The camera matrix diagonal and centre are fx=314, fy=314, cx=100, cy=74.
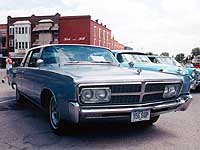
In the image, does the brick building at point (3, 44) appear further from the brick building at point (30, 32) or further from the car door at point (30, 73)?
the car door at point (30, 73)

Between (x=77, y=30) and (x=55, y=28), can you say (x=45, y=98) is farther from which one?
(x=55, y=28)

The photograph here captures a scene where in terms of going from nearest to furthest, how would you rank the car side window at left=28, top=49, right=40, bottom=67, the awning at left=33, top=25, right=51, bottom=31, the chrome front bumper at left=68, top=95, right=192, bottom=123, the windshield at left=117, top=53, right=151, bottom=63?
the chrome front bumper at left=68, top=95, right=192, bottom=123, the car side window at left=28, top=49, right=40, bottom=67, the windshield at left=117, top=53, right=151, bottom=63, the awning at left=33, top=25, right=51, bottom=31

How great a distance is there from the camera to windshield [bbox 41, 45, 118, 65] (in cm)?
632

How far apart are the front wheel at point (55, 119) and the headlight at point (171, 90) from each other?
1.79m

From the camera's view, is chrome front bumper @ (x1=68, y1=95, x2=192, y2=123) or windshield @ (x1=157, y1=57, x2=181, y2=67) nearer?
chrome front bumper @ (x1=68, y1=95, x2=192, y2=123)

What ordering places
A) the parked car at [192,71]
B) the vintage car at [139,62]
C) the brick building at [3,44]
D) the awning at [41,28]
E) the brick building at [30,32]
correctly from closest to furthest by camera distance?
1. the vintage car at [139,62]
2. the parked car at [192,71]
3. the awning at [41,28]
4. the brick building at [30,32]
5. the brick building at [3,44]

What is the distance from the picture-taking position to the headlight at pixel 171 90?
17.2 feet

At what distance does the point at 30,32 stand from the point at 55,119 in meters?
59.6

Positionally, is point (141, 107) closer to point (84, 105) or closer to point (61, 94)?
point (84, 105)

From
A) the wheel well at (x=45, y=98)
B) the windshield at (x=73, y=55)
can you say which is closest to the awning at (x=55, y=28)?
the windshield at (x=73, y=55)

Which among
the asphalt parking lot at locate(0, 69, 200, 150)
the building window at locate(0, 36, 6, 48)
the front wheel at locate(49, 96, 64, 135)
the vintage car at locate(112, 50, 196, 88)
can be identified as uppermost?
the building window at locate(0, 36, 6, 48)

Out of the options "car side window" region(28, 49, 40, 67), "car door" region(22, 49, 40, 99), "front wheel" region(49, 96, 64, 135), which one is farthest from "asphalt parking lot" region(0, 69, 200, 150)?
"car side window" region(28, 49, 40, 67)

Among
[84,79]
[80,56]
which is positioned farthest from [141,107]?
[80,56]

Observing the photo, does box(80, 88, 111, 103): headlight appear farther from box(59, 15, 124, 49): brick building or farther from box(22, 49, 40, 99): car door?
box(59, 15, 124, 49): brick building
